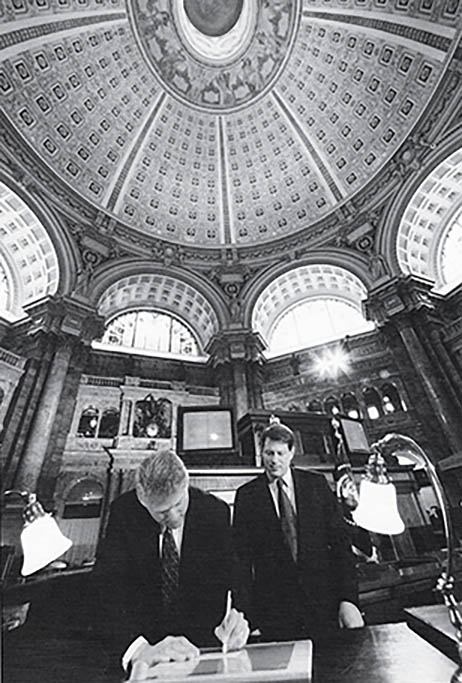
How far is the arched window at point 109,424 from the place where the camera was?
1382 centimetres

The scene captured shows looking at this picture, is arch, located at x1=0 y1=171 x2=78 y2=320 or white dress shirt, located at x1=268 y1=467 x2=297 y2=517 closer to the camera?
white dress shirt, located at x1=268 y1=467 x2=297 y2=517

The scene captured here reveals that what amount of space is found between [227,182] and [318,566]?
77.4 feet

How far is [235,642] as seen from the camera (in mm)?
1724

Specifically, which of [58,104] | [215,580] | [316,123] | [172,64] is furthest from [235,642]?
[172,64]

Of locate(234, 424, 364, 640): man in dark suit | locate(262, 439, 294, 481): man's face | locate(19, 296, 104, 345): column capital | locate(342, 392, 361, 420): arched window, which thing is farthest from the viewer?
locate(342, 392, 361, 420): arched window

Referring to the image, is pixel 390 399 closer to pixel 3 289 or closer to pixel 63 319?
pixel 63 319

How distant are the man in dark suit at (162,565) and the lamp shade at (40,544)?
0.63 metres

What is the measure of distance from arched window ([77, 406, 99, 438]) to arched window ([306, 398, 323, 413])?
9887 mm

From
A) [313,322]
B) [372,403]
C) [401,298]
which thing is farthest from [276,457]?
[313,322]

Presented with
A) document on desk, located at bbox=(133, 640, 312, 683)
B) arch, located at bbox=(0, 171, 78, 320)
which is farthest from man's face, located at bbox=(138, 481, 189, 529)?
arch, located at bbox=(0, 171, 78, 320)

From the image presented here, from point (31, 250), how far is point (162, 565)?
18.7m

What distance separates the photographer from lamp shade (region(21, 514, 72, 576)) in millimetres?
2508

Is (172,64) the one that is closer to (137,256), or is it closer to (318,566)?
(137,256)

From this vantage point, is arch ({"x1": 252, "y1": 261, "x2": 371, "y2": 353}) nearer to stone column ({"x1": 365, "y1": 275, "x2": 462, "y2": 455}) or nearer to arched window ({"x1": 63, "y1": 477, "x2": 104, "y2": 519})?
stone column ({"x1": 365, "y1": 275, "x2": 462, "y2": 455})
